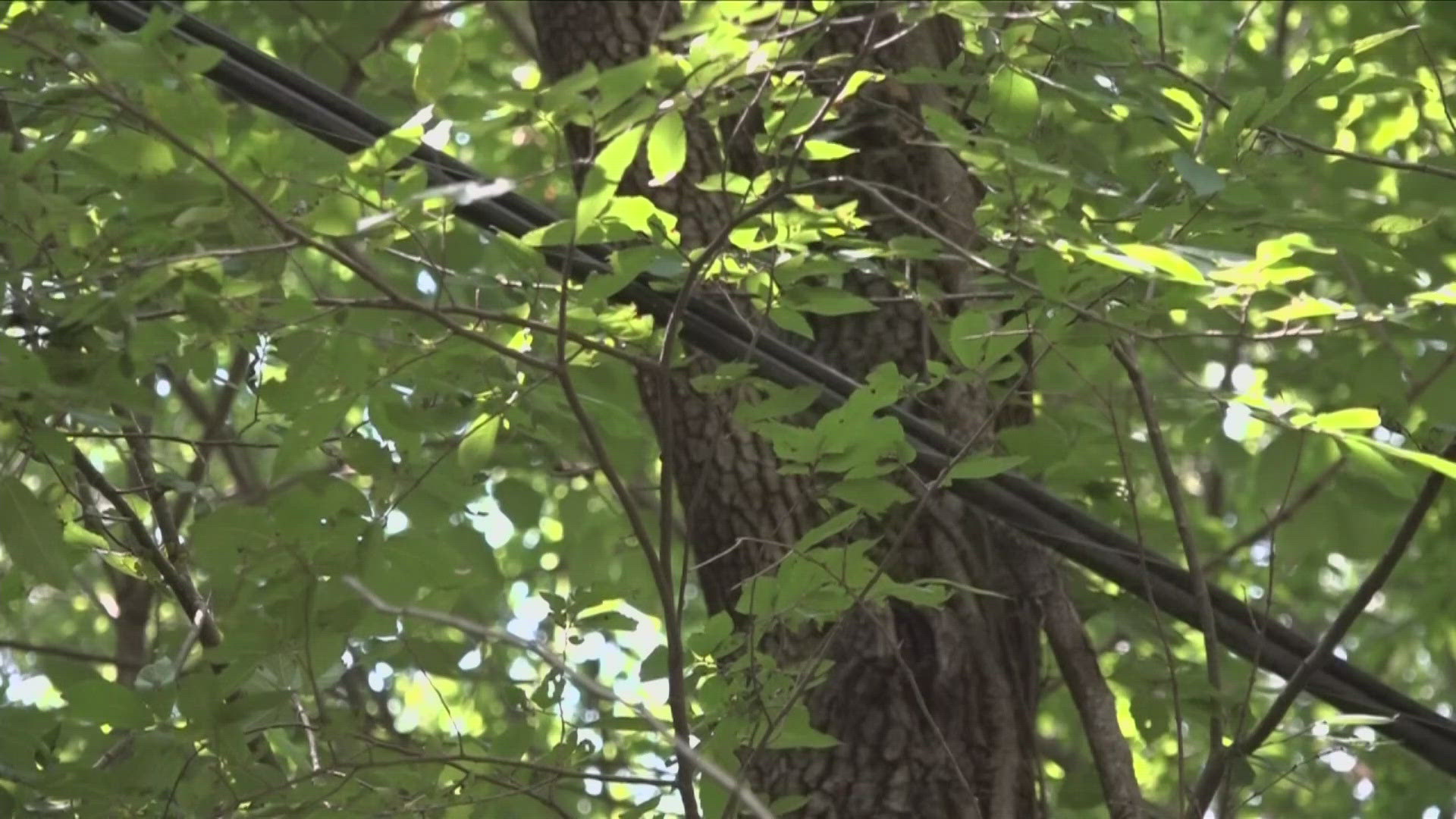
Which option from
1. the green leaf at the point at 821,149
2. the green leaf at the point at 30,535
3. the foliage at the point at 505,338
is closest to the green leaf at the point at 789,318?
the foliage at the point at 505,338

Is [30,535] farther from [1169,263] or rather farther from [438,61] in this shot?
[1169,263]

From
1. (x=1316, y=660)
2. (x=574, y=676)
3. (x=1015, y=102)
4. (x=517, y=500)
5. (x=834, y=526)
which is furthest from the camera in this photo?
Answer: (x=517, y=500)

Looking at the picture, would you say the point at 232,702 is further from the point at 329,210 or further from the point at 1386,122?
the point at 1386,122

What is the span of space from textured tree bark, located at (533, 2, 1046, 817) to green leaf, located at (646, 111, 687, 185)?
63 centimetres

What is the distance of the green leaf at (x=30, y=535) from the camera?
165 cm

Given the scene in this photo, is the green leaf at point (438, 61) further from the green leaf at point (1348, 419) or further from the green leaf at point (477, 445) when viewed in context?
the green leaf at point (1348, 419)

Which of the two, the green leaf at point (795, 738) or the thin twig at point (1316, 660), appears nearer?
the green leaf at point (795, 738)

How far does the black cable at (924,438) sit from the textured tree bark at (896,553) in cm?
12

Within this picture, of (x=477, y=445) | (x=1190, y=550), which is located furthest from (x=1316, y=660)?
(x=477, y=445)

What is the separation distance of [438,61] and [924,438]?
0.85 metres

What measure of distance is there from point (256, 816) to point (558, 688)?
0.38m

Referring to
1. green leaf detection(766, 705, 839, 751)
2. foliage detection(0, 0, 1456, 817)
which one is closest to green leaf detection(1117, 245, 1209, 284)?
foliage detection(0, 0, 1456, 817)

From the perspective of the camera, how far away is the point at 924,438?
1.96 metres

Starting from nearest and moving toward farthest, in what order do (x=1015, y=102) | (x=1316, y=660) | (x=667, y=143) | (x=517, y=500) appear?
(x=667, y=143), (x=1015, y=102), (x=1316, y=660), (x=517, y=500)
